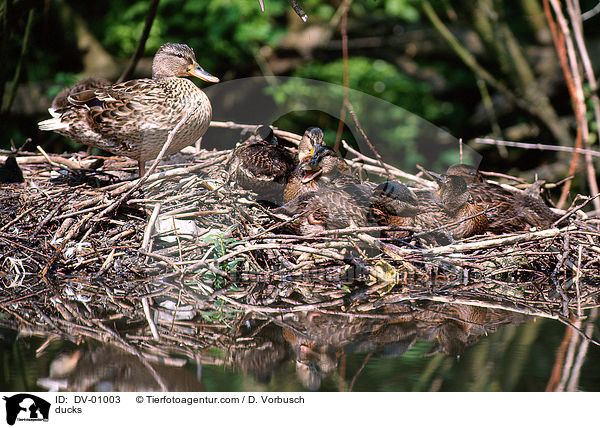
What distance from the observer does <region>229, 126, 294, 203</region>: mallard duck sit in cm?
371

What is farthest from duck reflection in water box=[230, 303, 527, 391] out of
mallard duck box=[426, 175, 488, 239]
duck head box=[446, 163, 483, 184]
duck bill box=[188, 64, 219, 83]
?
duck bill box=[188, 64, 219, 83]

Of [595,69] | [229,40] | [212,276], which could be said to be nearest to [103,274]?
[212,276]

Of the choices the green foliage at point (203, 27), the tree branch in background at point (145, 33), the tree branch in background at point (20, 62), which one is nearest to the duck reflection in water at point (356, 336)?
the tree branch in background at point (145, 33)

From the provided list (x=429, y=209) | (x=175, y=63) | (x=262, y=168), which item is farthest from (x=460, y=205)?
(x=175, y=63)

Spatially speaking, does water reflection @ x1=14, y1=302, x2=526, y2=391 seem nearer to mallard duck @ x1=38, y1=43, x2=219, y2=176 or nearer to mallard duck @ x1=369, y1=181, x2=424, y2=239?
mallard duck @ x1=369, y1=181, x2=424, y2=239

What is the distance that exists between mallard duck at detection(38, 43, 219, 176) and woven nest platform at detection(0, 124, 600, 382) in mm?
225

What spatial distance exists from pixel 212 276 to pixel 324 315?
88 centimetres

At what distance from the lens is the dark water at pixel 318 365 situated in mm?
1763

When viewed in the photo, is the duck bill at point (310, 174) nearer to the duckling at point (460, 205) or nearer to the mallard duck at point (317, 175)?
the mallard duck at point (317, 175)

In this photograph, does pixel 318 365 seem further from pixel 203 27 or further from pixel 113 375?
pixel 203 27

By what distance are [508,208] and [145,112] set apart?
6.97ft

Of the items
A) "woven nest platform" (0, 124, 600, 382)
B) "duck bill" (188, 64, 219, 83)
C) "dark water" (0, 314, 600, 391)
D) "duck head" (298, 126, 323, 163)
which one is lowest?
"woven nest platform" (0, 124, 600, 382)
